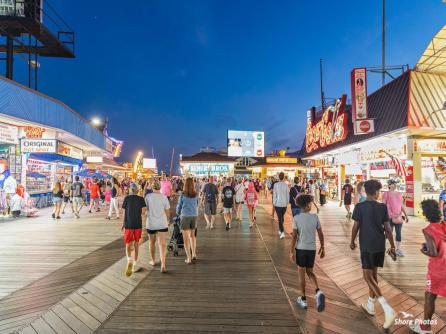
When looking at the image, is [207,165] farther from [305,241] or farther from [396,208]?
[305,241]

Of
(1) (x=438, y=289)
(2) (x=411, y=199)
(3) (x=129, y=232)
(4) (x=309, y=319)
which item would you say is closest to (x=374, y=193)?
(1) (x=438, y=289)

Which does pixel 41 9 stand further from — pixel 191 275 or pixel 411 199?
pixel 411 199

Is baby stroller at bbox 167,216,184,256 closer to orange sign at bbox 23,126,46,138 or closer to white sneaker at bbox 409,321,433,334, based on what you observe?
white sneaker at bbox 409,321,433,334

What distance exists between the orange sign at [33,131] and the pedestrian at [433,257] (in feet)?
50.4

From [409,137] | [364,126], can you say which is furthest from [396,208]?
[364,126]

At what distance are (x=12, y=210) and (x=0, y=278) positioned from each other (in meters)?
8.80

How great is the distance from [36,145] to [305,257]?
13.3 metres

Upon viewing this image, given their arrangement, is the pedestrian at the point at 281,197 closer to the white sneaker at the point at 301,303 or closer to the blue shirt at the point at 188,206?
the blue shirt at the point at 188,206

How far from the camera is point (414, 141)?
12.8 meters

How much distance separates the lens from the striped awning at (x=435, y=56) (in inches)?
441

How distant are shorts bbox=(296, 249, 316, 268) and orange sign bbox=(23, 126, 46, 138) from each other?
1410 centimetres

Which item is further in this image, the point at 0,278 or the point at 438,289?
the point at 0,278

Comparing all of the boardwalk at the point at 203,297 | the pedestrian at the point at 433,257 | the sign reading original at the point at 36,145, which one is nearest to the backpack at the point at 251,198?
the boardwalk at the point at 203,297

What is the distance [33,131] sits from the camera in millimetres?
13812
